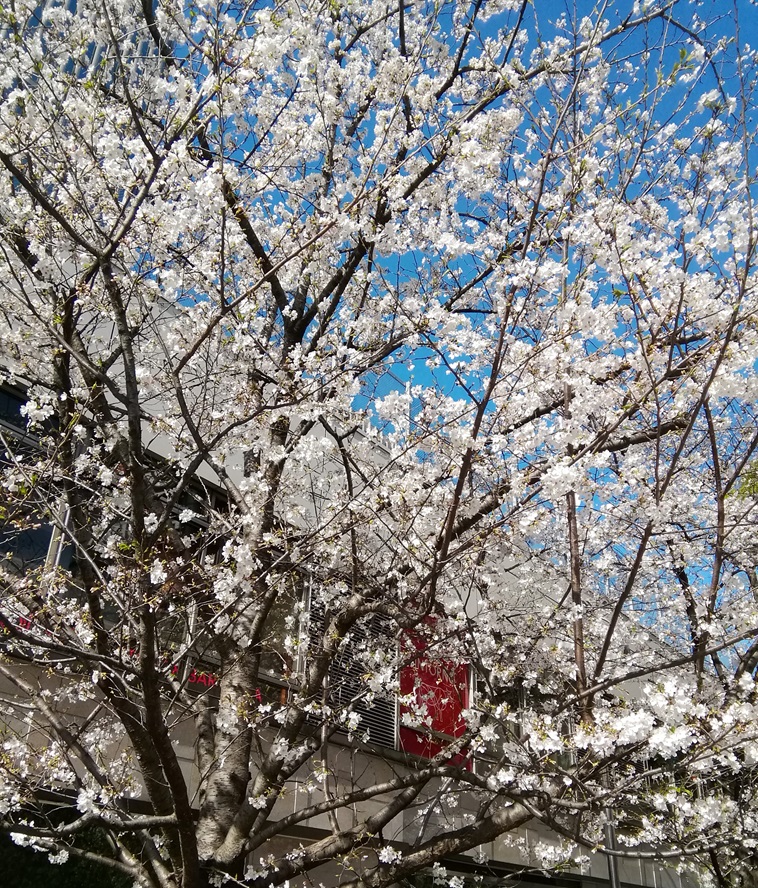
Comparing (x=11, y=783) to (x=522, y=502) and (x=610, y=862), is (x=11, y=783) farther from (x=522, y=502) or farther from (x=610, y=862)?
(x=610, y=862)

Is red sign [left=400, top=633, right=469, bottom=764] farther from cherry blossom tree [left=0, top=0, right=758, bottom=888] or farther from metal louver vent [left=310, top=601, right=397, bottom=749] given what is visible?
cherry blossom tree [left=0, top=0, right=758, bottom=888]

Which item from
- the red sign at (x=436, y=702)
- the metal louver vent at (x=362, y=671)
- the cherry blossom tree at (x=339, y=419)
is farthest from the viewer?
the red sign at (x=436, y=702)

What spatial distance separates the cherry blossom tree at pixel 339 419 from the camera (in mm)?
4629

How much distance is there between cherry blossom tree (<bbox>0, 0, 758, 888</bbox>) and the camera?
15.2ft

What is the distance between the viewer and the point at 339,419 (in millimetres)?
7219

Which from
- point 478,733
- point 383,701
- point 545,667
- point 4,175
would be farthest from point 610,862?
point 4,175

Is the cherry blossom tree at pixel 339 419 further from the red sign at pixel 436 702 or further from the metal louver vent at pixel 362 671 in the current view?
the red sign at pixel 436 702

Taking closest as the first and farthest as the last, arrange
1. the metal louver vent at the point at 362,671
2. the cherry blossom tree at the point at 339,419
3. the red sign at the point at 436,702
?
the cherry blossom tree at the point at 339,419
the metal louver vent at the point at 362,671
the red sign at the point at 436,702

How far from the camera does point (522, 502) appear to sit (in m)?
5.41

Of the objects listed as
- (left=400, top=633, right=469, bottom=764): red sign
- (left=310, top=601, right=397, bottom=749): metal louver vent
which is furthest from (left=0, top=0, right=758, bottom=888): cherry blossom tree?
(left=400, top=633, right=469, bottom=764): red sign

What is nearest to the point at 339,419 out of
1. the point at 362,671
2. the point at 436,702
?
the point at 362,671

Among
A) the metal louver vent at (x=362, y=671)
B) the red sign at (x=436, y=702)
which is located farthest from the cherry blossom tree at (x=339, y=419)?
the red sign at (x=436, y=702)

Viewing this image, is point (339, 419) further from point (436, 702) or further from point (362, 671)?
point (436, 702)

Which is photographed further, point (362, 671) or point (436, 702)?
point (436, 702)
